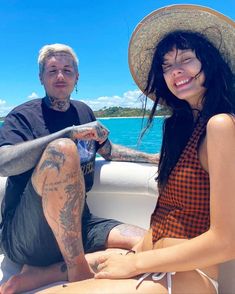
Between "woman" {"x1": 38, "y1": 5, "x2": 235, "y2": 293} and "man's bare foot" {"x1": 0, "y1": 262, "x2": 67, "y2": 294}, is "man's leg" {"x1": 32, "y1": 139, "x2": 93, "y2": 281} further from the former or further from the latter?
"woman" {"x1": 38, "y1": 5, "x2": 235, "y2": 293}

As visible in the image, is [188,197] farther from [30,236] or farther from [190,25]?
[30,236]

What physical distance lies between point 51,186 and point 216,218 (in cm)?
76

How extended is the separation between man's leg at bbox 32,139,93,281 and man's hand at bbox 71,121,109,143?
176 millimetres

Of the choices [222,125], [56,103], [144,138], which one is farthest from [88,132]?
[144,138]

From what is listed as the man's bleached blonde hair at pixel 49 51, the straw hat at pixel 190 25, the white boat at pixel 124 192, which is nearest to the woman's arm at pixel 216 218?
the straw hat at pixel 190 25

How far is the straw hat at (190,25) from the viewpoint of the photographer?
1369 millimetres

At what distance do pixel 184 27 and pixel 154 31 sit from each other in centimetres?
14

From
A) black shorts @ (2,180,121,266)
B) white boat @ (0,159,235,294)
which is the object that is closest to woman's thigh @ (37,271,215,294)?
black shorts @ (2,180,121,266)

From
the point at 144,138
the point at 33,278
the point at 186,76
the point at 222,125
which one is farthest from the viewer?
the point at 144,138

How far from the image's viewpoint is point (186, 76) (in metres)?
1.26

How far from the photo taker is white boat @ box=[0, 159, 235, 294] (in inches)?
85.7

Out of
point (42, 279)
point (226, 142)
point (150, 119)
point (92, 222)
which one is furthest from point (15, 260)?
point (226, 142)

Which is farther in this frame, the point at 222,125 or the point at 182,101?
the point at 182,101

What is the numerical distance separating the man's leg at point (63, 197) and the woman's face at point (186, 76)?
0.52 meters
